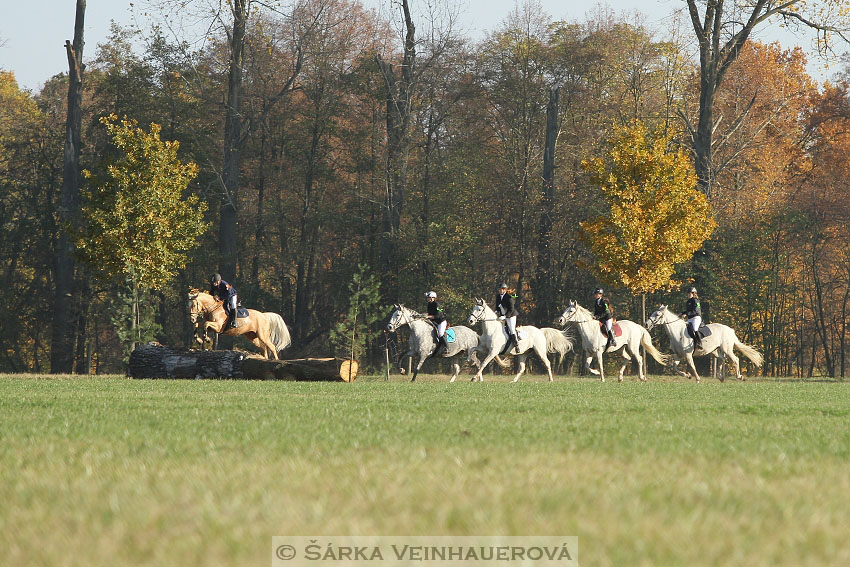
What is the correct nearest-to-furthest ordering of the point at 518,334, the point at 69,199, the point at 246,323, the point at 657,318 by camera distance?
the point at 518,334, the point at 246,323, the point at 657,318, the point at 69,199

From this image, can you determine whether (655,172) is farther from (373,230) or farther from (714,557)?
(714,557)

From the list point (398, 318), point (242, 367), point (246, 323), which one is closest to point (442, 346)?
point (398, 318)

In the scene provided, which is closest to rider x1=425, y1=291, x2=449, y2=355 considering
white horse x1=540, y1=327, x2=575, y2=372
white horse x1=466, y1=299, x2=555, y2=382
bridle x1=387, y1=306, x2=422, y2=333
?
bridle x1=387, y1=306, x2=422, y2=333

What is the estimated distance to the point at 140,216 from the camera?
3431 cm

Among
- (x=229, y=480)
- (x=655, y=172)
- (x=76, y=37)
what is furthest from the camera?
(x=76, y=37)

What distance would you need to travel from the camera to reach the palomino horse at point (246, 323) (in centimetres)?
2741

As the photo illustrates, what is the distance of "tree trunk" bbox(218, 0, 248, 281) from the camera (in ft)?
139

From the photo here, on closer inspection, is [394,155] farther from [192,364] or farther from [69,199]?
[192,364]

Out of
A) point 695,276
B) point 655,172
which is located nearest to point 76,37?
point 655,172

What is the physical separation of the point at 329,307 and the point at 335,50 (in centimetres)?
1189

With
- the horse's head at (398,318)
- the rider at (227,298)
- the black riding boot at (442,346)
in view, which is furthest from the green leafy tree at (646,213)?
the rider at (227,298)

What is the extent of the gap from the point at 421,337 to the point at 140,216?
1154cm

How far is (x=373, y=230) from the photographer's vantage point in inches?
1842

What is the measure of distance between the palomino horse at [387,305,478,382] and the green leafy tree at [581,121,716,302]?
31.0ft
